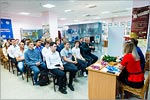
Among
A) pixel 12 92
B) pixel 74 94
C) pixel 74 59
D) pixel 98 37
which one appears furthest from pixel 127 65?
pixel 98 37

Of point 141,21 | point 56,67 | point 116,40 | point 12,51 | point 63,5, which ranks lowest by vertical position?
point 56,67

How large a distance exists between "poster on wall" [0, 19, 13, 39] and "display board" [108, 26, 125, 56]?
671cm

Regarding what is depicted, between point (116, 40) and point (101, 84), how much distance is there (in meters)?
1.83

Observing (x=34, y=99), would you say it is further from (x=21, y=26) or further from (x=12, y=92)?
(x=21, y=26)

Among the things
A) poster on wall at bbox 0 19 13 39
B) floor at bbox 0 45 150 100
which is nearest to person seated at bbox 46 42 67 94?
floor at bbox 0 45 150 100

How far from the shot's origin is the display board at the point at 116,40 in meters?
3.42

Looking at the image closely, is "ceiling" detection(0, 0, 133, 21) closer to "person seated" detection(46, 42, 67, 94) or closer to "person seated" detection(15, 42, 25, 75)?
"person seated" detection(15, 42, 25, 75)

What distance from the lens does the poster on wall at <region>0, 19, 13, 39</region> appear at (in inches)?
285

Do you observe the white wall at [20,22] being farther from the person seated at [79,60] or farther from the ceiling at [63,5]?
the person seated at [79,60]

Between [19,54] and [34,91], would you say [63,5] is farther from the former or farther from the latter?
[34,91]

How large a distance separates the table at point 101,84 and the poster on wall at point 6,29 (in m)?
7.09

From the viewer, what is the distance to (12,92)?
9.11 ft

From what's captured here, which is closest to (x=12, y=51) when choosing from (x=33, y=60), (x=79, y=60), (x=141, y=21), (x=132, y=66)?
(x=33, y=60)

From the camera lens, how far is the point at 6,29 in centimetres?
744
